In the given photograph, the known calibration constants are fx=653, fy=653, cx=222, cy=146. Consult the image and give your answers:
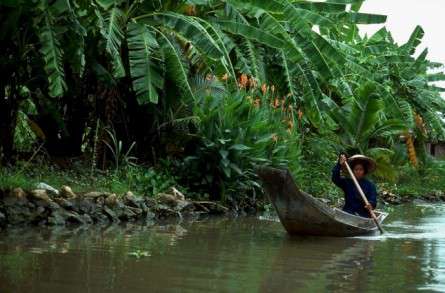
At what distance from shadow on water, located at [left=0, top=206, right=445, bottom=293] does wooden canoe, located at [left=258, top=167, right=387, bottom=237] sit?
0.14 meters

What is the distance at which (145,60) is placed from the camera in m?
9.59

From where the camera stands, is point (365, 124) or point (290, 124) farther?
point (365, 124)

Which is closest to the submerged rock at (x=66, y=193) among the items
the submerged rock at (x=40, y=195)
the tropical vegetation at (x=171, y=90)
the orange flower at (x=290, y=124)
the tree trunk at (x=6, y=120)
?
the submerged rock at (x=40, y=195)

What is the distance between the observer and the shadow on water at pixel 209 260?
5.07 metres

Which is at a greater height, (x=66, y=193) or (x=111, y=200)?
(x=66, y=193)

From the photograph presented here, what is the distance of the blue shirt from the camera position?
9.18 metres

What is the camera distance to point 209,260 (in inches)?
249

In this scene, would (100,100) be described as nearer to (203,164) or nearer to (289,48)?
(203,164)

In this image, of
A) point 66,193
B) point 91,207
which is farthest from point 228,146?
point 66,193

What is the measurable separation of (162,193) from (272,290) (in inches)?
226

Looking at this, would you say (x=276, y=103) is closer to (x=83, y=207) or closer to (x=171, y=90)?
(x=171, y=90)

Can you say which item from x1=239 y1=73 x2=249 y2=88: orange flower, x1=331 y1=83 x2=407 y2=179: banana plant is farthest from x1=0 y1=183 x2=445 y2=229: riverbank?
x1=331 y1=83 x2=407 y2=179: banana plant

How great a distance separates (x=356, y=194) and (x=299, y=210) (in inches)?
51.9

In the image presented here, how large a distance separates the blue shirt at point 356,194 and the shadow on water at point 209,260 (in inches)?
19.4
